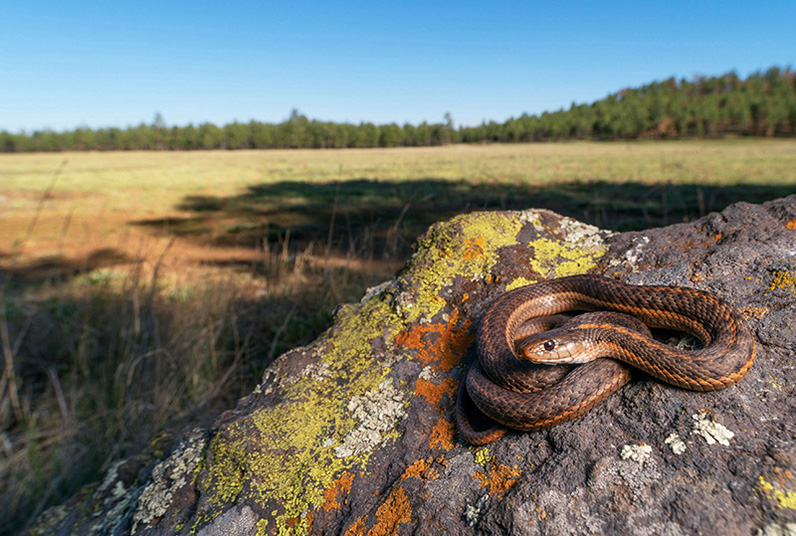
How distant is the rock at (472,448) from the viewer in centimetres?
153

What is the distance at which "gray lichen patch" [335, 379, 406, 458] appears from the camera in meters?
2.16

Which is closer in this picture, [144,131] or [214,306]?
[214,306]

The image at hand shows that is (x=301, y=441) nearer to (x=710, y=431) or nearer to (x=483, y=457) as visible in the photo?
(x=483, y=457)

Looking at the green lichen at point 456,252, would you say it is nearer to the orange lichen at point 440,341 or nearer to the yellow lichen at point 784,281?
the orange lichen at point 440,341

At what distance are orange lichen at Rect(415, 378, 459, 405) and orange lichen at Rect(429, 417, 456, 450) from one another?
0.13m

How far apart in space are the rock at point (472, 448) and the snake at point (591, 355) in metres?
0.08

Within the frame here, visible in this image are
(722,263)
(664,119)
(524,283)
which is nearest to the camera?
(722,263)

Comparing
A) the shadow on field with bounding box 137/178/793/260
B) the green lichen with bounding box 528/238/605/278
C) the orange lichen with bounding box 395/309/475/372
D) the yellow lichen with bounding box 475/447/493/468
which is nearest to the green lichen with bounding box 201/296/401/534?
the orange lichen with bounding box 395/309/475/372

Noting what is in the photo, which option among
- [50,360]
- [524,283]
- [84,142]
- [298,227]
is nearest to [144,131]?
[84,142]

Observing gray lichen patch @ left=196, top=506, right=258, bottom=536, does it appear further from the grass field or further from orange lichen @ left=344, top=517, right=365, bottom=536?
the grass field

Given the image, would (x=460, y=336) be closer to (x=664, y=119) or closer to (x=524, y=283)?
(x=524, y=283)

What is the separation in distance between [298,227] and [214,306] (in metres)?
7.85

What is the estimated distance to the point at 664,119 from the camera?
86.6 metres

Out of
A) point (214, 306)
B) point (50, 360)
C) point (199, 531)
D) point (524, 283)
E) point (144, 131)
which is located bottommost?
point (50, 360)
